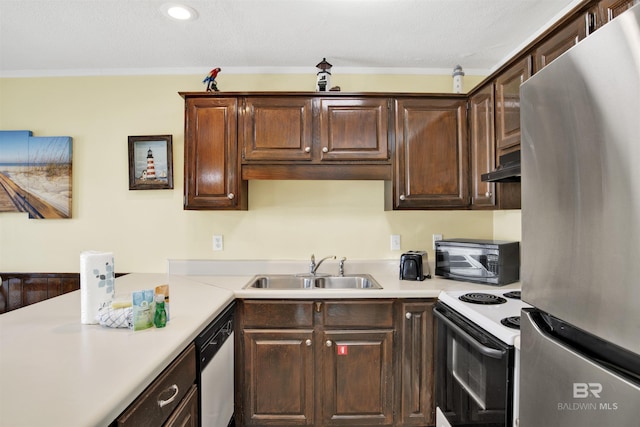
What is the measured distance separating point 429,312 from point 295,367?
844 millimetres

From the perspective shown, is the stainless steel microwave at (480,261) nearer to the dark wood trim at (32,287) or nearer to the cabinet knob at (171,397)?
the cabinet knob at (171,397)

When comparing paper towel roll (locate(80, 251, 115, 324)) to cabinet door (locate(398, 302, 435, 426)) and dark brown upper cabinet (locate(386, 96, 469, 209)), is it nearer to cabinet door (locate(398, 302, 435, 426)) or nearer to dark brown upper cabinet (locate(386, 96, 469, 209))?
cabinet door (locate(398, 302, 435, 426))

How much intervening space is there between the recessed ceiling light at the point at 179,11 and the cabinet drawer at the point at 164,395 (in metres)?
1.73

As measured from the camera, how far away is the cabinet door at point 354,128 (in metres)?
2.17

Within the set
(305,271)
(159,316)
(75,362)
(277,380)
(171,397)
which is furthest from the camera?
(305,271)

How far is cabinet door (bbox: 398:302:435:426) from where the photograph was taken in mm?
1887

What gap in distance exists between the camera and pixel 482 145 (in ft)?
6.60

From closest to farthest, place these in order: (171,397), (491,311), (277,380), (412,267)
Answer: (171,397), (491,311), (277,380), (412,267)

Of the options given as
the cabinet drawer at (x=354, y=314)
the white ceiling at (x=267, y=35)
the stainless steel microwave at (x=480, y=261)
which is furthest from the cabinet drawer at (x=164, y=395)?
the white ceiling at (x=267, y=35)

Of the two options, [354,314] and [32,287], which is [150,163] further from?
[354,314]

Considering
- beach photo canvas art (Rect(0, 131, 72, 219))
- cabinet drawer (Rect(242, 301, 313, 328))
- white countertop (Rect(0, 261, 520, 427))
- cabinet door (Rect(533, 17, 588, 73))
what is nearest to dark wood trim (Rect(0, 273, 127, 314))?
beach photo canvas art (Rect(0, 131, 72, 219))

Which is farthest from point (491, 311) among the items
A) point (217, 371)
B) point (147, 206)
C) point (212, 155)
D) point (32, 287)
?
point (32, 287)

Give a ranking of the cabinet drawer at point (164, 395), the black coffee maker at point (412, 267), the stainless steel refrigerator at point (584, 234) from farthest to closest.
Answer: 1. the black coffee maker at point (412, 267)
2. the cabinet drawer at point (164, 395)
3. the stainless steel refrigerator at point (584, 234)
